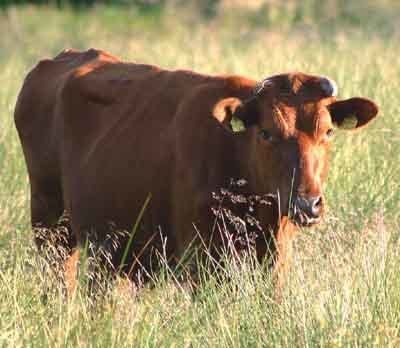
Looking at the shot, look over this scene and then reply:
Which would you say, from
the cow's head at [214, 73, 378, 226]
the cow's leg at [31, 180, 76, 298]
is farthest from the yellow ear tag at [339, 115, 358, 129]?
the cow's leg at [31, 180, 76, 298]

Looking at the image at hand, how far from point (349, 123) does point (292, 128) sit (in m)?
0.53

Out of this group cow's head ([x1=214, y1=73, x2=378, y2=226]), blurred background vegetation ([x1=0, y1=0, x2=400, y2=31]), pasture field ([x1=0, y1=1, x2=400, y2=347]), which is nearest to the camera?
pasture field ([x1=0, y1=1, x2=400, y2=347])

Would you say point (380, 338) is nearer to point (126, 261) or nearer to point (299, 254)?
point (299, 254)

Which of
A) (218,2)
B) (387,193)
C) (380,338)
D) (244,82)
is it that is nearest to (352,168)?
(387,193)

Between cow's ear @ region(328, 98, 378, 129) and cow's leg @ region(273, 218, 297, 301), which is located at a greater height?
cow's ear @ region(328, 98, 378, 129)

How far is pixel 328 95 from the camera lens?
7473mm

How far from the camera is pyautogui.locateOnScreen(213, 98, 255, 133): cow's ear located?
7480mm

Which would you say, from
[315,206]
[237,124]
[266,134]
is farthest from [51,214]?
[315,206]

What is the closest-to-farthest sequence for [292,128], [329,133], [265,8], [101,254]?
[292,128]
[329,133]
[101,254]
[265,8]

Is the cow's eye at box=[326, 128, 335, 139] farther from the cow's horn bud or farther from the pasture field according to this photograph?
the pasture field

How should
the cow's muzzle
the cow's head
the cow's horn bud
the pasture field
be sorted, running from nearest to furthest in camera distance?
the pasture field < the cow's muzzle < the cow's head < the cow's horn bud

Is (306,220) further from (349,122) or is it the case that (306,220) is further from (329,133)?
(349,122)

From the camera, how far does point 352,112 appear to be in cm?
768

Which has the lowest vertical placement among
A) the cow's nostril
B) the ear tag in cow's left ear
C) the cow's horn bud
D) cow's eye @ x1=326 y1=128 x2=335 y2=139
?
the cow's nostril
